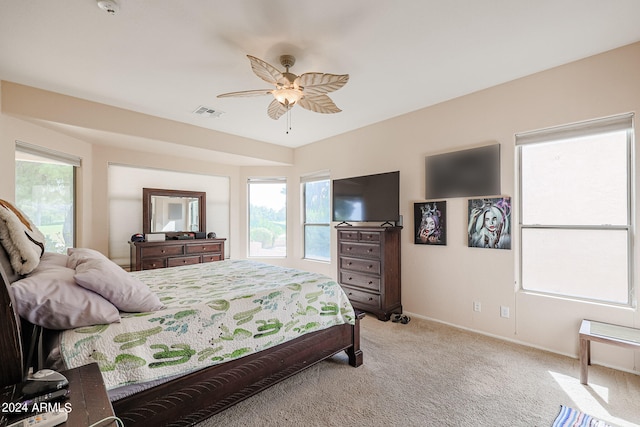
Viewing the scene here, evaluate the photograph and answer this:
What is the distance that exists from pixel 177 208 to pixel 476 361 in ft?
15.3

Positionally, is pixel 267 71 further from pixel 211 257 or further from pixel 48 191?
pixel 211 257

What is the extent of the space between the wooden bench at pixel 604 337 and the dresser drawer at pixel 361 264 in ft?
6.48

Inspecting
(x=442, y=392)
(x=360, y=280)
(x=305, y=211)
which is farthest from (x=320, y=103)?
(x=305, y=211)

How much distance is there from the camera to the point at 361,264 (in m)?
3.86

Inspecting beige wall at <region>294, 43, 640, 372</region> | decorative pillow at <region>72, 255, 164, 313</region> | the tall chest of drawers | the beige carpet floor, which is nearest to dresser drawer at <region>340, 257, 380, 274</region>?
the tall chest of drawers

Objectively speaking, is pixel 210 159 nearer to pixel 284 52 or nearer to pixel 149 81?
pixel 149 81

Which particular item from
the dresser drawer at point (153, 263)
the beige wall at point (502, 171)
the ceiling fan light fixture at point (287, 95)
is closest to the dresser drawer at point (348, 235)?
the beige wall at point (502, 171)

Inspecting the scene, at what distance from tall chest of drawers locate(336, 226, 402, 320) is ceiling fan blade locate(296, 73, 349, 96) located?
6.31 ft

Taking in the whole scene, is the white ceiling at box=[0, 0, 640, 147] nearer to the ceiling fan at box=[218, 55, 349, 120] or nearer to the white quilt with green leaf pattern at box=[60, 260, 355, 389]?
the ceiling fan at box=[218, 55, 349, 120]

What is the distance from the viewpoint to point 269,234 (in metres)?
5.71

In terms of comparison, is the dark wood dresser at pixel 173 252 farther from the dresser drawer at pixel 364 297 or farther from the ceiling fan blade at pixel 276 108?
the ceiling fan blade at pixel 276 108

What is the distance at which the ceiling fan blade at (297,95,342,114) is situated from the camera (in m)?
2.49

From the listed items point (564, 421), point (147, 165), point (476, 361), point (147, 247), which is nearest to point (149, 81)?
point (147, 165)

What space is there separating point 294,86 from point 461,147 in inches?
85.3
